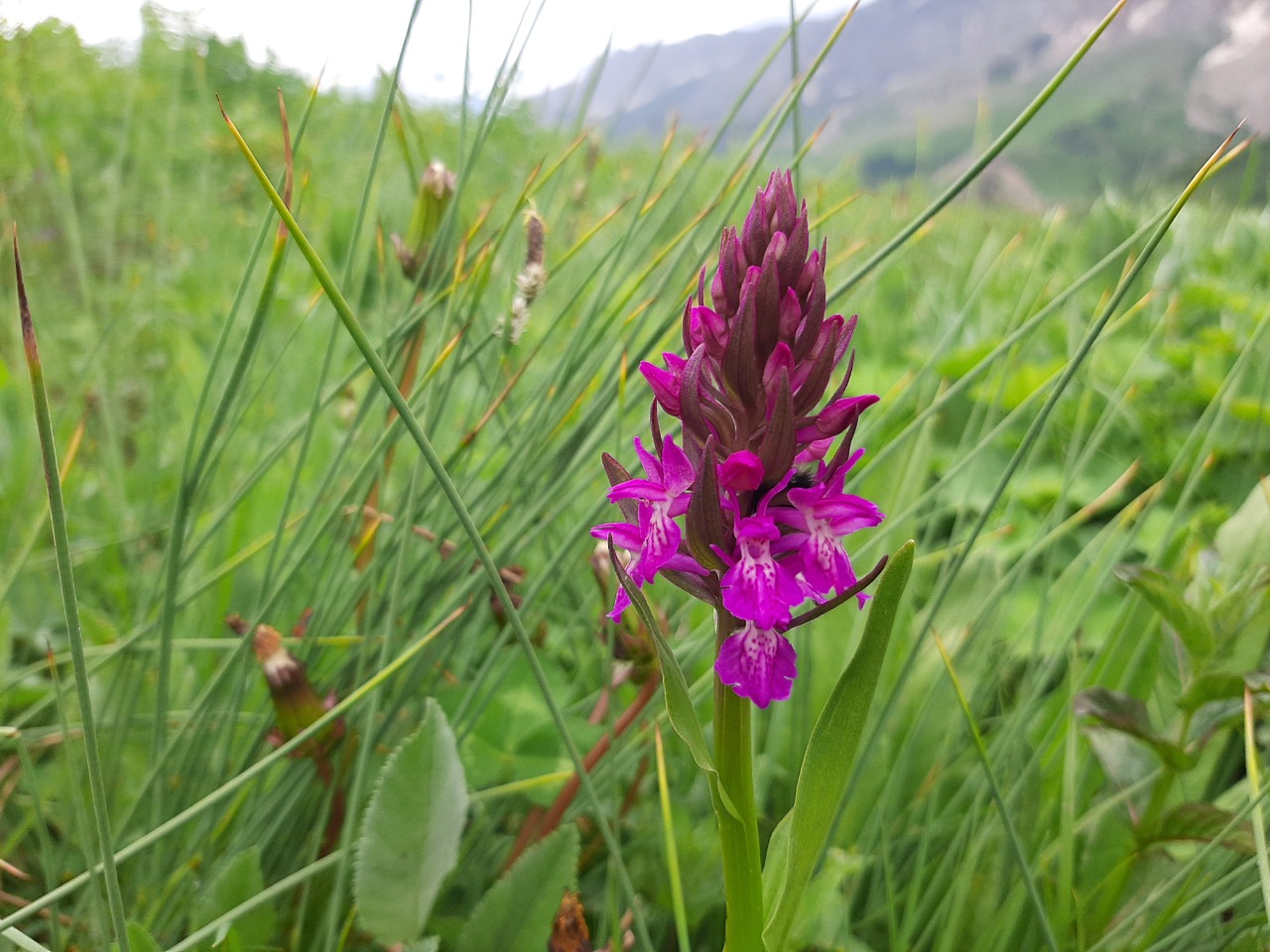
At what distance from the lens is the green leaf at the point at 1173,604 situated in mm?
666

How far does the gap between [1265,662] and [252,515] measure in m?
1.16

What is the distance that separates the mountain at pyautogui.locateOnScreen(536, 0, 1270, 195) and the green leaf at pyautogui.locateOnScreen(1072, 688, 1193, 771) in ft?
1.52

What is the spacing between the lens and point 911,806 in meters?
0.84

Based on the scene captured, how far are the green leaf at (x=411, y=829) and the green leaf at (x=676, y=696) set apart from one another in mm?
228

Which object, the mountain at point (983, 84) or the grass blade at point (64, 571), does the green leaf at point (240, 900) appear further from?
the mountain at point (983, 84)

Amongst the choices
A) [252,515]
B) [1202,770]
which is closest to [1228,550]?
[1202,770]

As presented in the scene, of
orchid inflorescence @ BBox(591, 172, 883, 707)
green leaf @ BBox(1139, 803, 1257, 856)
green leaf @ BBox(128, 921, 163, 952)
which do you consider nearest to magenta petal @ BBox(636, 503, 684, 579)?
orchid inflorescence @ BBox(591, 172, 883, 707)

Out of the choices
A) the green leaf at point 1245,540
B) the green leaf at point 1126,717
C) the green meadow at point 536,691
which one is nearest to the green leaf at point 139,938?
the green meadow at point 536,691

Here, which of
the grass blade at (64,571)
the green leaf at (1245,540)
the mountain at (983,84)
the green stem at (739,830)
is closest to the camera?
the grass blade at (64,571)

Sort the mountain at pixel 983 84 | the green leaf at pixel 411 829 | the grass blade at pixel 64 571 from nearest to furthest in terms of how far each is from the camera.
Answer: the grass blade at pixel 64 571 → the green leaf at pixel 411 829 → the mountain at pixel 983 84

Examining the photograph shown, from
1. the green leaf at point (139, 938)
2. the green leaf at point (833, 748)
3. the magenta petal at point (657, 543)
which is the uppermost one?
the magenta petal at point (657, 543)

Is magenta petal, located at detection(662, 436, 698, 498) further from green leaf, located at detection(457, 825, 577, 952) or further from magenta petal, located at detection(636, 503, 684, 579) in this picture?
green leaf, located at detection(457, 825, 577, 952)

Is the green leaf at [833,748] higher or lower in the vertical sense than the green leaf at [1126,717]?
higher

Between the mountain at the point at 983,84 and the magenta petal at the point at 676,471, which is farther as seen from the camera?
the mountain at the point at 983,84
